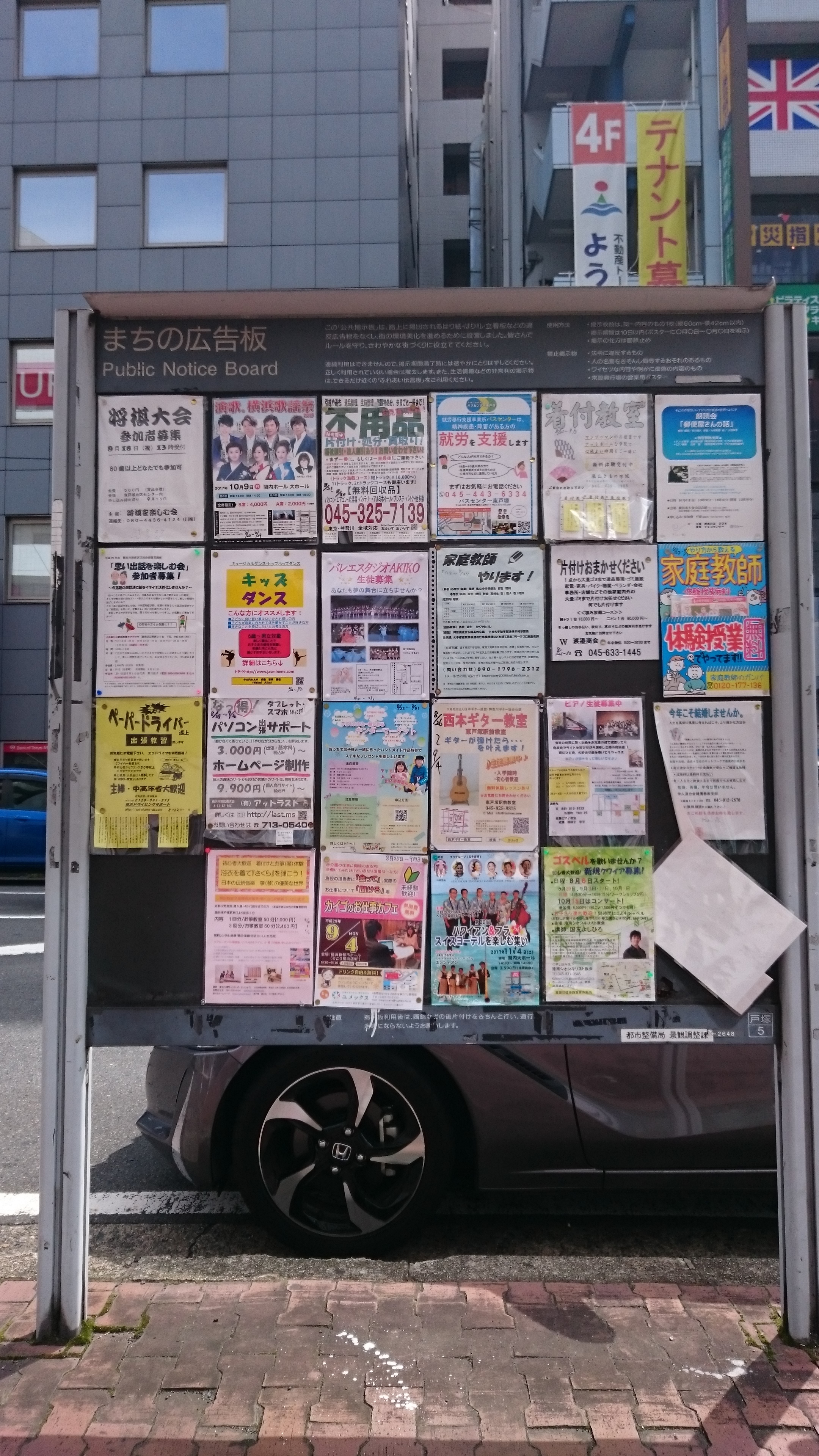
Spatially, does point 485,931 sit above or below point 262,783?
below

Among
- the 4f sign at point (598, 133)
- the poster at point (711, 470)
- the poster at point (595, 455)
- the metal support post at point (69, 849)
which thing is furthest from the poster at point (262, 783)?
the 4f sign at point (598, 133)

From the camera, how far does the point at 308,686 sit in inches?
118

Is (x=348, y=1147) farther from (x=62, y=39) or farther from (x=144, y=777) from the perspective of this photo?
(x=62, y=39)

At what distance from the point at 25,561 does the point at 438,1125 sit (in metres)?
21.8

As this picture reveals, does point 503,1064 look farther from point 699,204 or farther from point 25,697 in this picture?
point 25,697

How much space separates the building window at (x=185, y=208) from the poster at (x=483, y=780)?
22.2 meters

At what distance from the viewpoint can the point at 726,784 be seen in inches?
117

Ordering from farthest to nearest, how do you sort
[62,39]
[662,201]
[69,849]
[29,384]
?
1. [29,384]
2. [62,39]
3. [662,201]
4. [69,849]

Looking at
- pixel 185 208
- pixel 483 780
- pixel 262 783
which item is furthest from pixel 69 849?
pixel 185 208

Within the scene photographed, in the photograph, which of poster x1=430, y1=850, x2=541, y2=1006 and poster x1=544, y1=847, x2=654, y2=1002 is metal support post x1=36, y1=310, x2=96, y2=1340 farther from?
poster x1=544, y1=847, x2=654, y2=1002

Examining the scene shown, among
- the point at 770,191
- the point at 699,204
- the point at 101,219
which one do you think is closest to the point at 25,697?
the point at 101,219

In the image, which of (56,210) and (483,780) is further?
(56,210)

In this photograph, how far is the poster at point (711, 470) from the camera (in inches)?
118

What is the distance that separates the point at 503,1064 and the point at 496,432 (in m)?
2.09
